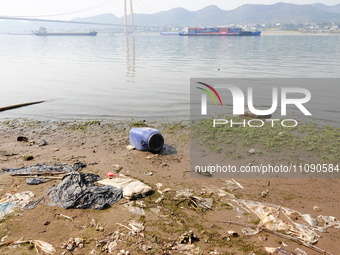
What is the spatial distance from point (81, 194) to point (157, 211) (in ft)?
5.96

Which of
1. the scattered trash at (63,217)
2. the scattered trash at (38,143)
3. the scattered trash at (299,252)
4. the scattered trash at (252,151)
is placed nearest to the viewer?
the scattered trash at (299,252)

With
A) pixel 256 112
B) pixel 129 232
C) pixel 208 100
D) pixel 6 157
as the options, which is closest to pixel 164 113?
pixel 208 100

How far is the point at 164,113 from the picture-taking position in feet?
45.9

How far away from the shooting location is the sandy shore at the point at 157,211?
4.89 meters

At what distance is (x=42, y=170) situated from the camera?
24.8 ft

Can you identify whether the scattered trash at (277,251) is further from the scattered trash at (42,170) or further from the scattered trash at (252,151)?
the scattered trash at (42,170)

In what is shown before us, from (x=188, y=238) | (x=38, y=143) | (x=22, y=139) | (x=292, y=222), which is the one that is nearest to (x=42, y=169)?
(x=38, y=143)

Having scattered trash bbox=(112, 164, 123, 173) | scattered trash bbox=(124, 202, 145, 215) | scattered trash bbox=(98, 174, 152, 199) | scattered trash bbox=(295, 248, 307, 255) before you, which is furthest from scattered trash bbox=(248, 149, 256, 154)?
scattered trash bbox=(124, 202, 145, 215)

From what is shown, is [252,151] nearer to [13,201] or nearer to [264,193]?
[264,193]

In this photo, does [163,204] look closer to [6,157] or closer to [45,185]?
[45,185]

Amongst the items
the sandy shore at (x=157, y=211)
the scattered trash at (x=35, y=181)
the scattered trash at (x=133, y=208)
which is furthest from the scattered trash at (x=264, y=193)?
the scattered trash at (x=35, y=181)

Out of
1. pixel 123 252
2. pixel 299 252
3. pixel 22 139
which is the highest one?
pixel 22 139

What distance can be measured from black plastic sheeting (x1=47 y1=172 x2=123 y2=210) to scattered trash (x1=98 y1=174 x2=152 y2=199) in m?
0.16

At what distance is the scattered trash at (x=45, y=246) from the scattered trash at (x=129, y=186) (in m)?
1.94
